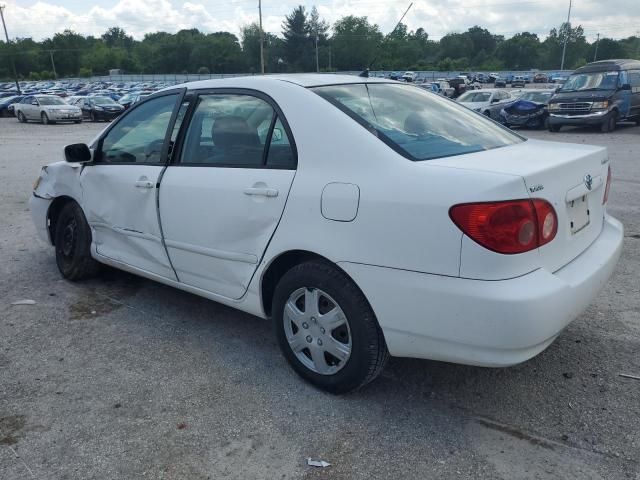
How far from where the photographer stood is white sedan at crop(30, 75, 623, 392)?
242 centimetres

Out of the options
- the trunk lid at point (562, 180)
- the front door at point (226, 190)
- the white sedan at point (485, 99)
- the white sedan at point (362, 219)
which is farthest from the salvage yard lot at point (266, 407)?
the white sedan at point (485, 99)

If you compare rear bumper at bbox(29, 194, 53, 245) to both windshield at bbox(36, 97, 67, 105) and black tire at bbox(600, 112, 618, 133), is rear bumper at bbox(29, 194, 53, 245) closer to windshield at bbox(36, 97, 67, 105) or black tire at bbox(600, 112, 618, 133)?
black tire at bbox(600, 112, 618, 133)

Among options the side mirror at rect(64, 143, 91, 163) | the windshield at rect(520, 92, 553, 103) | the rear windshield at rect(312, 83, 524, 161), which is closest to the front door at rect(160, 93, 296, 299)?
the rear windshield at rect(312, 83, 524, 161)

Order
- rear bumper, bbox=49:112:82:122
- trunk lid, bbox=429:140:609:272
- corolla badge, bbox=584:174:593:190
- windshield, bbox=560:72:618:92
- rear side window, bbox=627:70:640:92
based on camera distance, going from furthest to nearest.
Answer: rear bumper, bbox=49:112:82:122, rear side window, bbox=627:70:640:92, windshield, bbox=560:72:618:92, corolla badge, bbox=584:174:593:190, trunk lid, bbox=429:140:609:272

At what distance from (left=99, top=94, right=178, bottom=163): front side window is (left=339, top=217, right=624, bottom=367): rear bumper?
1900 mm

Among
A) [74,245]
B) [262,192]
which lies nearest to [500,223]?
[262,192]

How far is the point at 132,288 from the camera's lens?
4.87 metres

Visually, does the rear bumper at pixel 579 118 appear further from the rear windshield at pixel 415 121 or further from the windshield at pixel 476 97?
the rear windshield at pixel 415 121

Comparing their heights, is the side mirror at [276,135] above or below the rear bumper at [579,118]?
above

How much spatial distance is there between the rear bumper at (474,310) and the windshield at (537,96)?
64.8ft

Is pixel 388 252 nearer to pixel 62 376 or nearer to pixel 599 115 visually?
pixel 62 376

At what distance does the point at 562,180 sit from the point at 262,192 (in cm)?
152

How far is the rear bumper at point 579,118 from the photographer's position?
17.4 m

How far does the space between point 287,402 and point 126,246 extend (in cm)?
194
